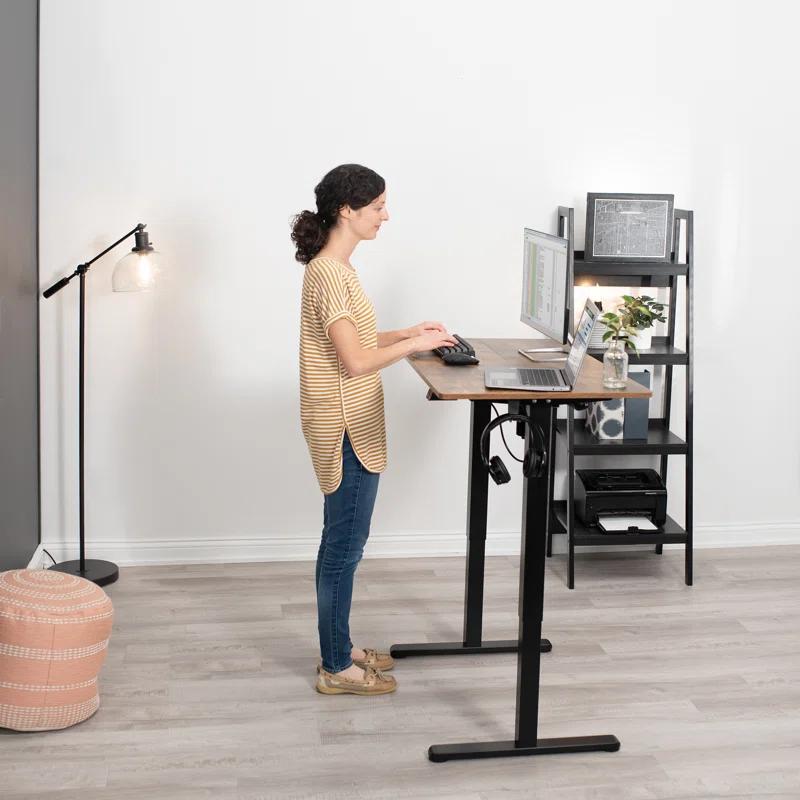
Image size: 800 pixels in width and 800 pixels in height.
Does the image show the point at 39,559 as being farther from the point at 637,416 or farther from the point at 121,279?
the point at 637,416

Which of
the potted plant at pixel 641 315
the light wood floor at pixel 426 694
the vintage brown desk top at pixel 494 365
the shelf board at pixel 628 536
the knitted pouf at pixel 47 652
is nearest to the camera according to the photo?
the vintage brown desk top at pixel 494 365

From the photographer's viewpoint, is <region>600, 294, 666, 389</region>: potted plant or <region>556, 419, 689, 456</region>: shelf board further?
<region>556, 419, 689, 456</region>: shelf board

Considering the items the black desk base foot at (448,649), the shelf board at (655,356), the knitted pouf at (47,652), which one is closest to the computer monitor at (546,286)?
the shelf board at (655,356)

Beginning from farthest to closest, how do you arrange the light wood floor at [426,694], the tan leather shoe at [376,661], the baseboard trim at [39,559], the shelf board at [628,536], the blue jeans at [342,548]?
the shelf board at [628,536] → the baseboard trim at [39,559] → the tan leather shoe at [376,661] → the blue jeans at [342,548] → the light wood floor at [426,694]

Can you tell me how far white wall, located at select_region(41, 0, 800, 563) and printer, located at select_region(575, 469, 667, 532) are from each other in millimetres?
344

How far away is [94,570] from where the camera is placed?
3.95 metres

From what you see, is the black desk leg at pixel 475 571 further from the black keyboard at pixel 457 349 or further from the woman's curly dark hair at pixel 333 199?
the woman's curly dark hair at pixel 333 199

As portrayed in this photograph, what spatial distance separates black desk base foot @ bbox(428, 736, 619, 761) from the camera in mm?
2736

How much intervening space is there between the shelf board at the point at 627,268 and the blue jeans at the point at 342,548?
1.49 m

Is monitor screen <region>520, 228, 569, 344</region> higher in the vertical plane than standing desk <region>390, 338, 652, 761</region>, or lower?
higher

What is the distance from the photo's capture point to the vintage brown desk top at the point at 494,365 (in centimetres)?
254

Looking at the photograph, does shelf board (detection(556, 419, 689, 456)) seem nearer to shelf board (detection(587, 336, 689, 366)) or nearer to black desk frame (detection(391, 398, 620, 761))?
shelf board (detection(587, 336, 689, 366))

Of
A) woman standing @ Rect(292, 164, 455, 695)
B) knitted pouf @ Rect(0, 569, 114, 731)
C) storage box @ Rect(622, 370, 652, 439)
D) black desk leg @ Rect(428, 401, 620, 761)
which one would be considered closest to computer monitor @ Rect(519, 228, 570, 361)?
woman standing @ Rect(292, 164, 455, 695)

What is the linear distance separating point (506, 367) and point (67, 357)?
1911 mm
